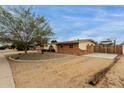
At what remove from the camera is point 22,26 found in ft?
42.1

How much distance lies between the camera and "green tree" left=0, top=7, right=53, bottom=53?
12.9 meters

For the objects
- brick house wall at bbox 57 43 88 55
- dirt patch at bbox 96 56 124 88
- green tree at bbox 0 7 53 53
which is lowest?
dirt patch at bbox 96 56 124 88

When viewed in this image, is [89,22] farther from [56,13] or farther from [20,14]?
[20,14]

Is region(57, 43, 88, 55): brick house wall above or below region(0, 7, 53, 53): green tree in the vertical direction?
below

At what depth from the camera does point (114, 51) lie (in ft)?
58.0

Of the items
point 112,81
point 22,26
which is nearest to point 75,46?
point 22,26

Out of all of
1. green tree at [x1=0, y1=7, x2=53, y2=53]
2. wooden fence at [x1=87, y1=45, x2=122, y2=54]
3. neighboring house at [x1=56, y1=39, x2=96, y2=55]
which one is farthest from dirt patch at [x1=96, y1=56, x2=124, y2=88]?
wooden fence at [x1=87, y1=45, x2=122, y2=54]

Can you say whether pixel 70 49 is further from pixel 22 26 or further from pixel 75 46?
pixel 22 26

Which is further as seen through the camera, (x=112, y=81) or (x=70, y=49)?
(x=70, y=49)

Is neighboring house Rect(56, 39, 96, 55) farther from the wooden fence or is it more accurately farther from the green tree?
the green tree

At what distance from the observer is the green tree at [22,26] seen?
42.2 feet

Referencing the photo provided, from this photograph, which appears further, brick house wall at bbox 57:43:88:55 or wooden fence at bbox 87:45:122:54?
brick house wall at bbox 57:43:88:55

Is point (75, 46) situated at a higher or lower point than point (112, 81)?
higher
